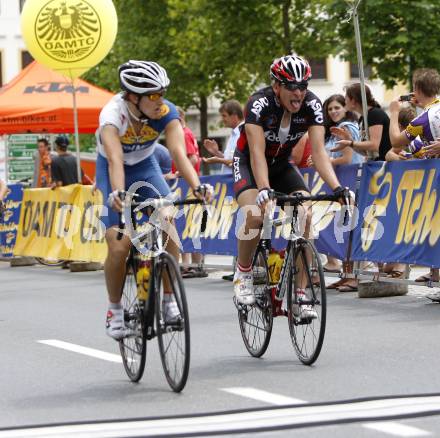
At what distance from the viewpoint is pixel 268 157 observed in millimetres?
8938

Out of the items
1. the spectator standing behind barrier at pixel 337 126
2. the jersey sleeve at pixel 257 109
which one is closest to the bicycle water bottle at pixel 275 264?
the jersey sleeve at pixel 257 109

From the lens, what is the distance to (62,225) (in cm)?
1947

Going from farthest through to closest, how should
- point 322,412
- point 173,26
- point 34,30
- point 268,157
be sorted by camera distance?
point 173,26 → point 34,30 → point 268,157 → point 322,412

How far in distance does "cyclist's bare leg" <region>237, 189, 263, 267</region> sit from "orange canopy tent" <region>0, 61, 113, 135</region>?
13.0 meters

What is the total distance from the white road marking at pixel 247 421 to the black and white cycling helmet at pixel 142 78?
6.97 feet

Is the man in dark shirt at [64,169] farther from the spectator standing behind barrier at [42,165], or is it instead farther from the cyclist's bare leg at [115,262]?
the cyclist's bare leg at [115,262]

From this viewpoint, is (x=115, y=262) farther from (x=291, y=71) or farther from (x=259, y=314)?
(x=291, y=71)

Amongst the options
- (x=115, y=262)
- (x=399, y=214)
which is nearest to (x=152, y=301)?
(x=115, y=262)

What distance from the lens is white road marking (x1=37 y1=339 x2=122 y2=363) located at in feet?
29.9

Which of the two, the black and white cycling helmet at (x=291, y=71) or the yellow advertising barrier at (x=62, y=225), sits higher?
the black and white cycling helmet at (x=291, y=71)

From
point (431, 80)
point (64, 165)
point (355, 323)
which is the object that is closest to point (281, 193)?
point (355, 323)

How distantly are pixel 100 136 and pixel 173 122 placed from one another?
1.48 feet

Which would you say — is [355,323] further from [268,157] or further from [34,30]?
[34,30]

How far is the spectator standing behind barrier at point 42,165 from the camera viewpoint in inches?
888
